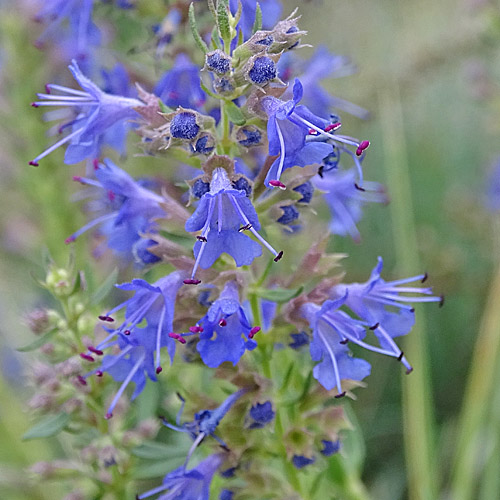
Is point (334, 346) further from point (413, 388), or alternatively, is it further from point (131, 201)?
point (413, 388)

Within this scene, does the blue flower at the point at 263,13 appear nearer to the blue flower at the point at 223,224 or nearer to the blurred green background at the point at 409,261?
the blurred green background at the point at 409,261

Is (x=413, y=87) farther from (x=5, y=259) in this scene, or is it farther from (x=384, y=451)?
(x=5, y=259)

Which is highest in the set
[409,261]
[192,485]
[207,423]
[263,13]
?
[263,13]

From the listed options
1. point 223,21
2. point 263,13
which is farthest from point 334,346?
point 263,13

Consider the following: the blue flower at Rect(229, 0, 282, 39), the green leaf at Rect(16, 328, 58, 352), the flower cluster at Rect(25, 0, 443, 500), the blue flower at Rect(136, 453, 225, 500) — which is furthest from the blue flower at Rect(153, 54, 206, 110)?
the blue flower at Rect(136, 453, 225, 500)

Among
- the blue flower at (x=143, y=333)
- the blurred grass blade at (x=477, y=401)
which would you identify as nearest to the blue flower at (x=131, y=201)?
the blue flower at (x=143, y=333)

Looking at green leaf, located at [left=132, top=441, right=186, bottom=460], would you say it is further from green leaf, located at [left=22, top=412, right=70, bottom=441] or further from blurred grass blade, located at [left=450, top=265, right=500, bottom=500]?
blurred grass blade, located at [left=450, top=265, right=500, bottom=500]
